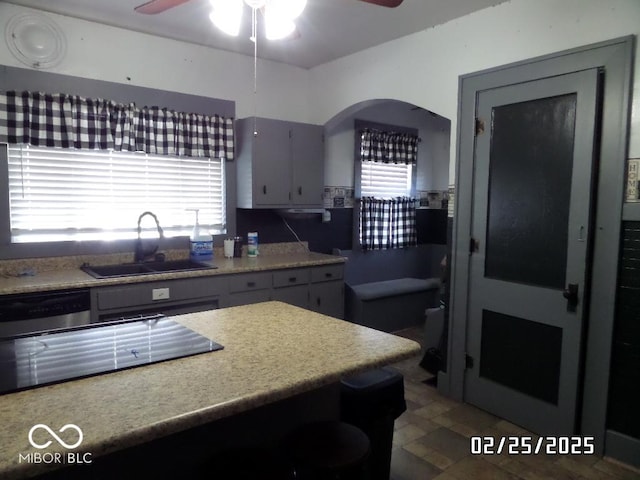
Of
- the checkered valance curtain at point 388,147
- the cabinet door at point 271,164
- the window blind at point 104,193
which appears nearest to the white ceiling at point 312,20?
the cabinet door at point 271,164

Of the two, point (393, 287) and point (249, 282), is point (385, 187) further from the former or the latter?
point (249, 282)

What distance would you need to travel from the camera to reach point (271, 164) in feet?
12.5

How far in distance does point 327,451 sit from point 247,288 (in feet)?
6.78

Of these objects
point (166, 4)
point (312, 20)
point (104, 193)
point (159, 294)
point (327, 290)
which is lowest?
point (327, 290)

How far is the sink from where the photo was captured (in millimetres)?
3217

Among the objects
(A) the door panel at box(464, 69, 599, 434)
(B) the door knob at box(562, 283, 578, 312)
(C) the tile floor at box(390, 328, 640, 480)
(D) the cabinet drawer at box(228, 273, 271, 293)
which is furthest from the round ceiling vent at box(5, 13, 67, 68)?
(B) the door knob at box(562, 283, 578, 312)

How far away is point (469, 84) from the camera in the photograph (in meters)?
3.03

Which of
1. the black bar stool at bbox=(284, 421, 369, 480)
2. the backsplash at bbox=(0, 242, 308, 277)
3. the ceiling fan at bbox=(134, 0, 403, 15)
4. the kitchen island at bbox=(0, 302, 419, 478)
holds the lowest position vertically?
the black bar stool at bbox=(284, 421, 369, 480)

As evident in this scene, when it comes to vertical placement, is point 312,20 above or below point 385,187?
A: above

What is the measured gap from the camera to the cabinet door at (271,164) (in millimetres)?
3752

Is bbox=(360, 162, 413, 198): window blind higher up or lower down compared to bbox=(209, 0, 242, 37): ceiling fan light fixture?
lower down

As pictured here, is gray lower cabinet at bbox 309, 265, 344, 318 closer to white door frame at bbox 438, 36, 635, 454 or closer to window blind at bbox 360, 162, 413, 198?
window blind at bbox 360, 162, 413, 198

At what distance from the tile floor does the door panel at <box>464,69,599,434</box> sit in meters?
0.19
